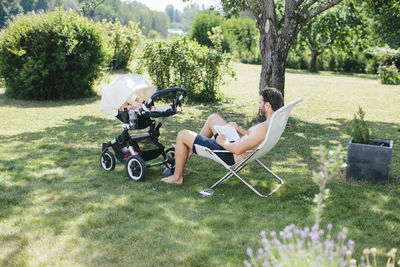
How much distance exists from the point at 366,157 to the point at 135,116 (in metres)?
3.02

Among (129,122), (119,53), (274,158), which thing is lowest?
(274,158)

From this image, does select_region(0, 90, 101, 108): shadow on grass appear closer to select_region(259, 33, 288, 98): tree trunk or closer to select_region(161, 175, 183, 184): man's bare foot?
select_region(259, 33, 288, 98): tree trunk

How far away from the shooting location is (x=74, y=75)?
12039 millimetres

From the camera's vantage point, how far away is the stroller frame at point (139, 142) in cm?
486

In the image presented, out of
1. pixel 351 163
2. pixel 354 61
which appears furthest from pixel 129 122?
pixel 354 61

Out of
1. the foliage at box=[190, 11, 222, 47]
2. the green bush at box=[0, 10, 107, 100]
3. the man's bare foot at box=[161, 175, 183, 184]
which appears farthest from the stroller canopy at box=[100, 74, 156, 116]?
the foliage at box=[190, 11, 222, 47]

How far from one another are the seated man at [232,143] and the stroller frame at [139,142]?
0.39m

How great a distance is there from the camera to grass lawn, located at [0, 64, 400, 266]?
317cm

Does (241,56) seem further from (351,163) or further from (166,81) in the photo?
(351,163)

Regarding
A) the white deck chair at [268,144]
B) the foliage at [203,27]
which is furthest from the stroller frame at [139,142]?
the foliage at [203,27]

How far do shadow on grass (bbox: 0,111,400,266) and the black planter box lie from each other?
180mm

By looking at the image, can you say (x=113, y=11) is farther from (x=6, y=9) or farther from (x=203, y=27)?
(x=203, y=27)

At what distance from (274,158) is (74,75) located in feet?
26.9

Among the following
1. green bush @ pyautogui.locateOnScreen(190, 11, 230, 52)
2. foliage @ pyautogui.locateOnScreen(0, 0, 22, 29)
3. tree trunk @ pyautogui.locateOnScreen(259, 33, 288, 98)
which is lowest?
tree trunk @ pyautogui.locateOnScreen(259, 33, 288, 98)
